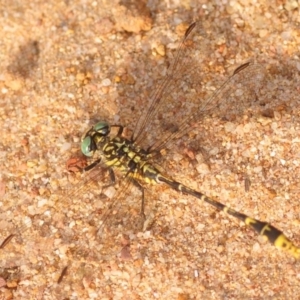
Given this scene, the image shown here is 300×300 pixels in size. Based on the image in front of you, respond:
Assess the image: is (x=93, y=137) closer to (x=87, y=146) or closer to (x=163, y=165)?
(x=87, y=146)

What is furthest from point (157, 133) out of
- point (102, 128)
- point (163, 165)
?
point (102, 128)

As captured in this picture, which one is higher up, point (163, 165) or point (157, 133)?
point (157, 133)

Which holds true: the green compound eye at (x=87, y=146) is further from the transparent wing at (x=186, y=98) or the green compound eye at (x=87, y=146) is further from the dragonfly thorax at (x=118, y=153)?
the transparent wing at (x=186, y=98)

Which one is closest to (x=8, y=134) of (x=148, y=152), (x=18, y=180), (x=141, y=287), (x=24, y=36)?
(x=18, y=180)

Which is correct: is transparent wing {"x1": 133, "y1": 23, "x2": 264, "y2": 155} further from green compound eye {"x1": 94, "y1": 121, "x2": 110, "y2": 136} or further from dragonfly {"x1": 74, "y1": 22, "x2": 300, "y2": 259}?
green compound eye {"x1": 94, "y1": 121, "x2": 110, "y2": 136}

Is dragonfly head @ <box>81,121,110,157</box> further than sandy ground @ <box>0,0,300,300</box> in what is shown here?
Yes

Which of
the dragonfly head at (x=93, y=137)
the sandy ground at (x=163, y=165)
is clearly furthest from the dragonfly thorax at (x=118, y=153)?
the sandy ground at (x=163, y=165)

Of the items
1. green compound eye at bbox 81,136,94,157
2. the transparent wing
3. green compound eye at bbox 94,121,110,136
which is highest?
the transparent wing

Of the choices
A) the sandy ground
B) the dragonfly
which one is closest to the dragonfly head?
the dragonfly

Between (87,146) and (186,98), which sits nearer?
(87,146)
